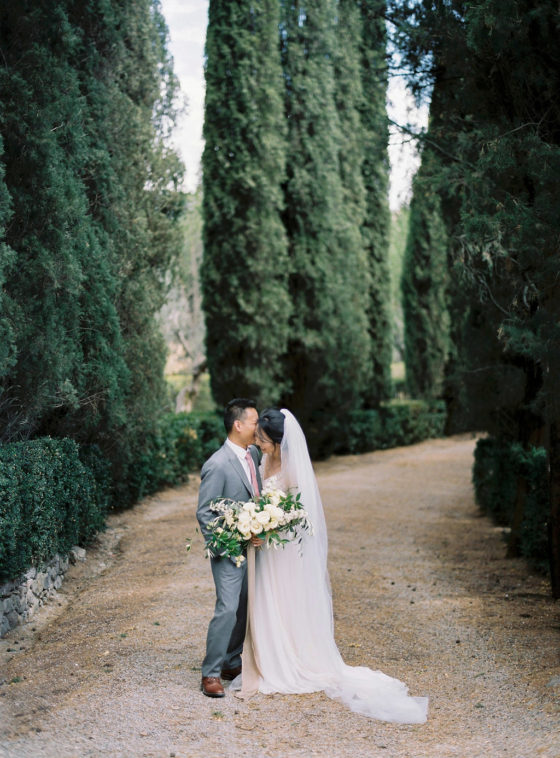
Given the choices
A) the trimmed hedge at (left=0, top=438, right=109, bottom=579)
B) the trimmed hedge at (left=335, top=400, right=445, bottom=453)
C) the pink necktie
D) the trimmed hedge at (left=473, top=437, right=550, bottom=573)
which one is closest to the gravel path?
the trimmed hedge at (left=473, top=437, right=550, bottom=573)

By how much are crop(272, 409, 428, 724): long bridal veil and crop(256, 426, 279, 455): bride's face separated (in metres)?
0.11

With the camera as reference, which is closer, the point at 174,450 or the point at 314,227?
the point at 174,450

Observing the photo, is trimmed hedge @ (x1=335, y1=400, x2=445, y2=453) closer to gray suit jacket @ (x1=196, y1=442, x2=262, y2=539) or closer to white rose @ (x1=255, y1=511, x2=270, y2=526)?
gray suit jacket @ (x1=196, y1=442, x2=262, y2=539)

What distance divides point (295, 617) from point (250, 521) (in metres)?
0.76

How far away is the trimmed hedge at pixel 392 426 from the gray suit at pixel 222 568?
51.5 ft

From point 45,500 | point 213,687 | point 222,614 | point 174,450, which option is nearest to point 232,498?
point 222,614

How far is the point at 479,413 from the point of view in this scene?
1096cm

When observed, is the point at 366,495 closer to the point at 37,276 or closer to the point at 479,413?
the point at 479,413

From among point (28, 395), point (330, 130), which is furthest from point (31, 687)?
point (330, 130)

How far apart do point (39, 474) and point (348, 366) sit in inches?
496

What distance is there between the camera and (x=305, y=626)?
17.1ft

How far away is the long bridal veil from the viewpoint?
5.12 meters

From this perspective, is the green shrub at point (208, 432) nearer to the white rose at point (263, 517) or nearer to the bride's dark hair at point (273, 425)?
the bride's dark hair at point (273, 425)

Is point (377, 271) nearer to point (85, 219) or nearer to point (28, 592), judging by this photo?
point (85, 219)
